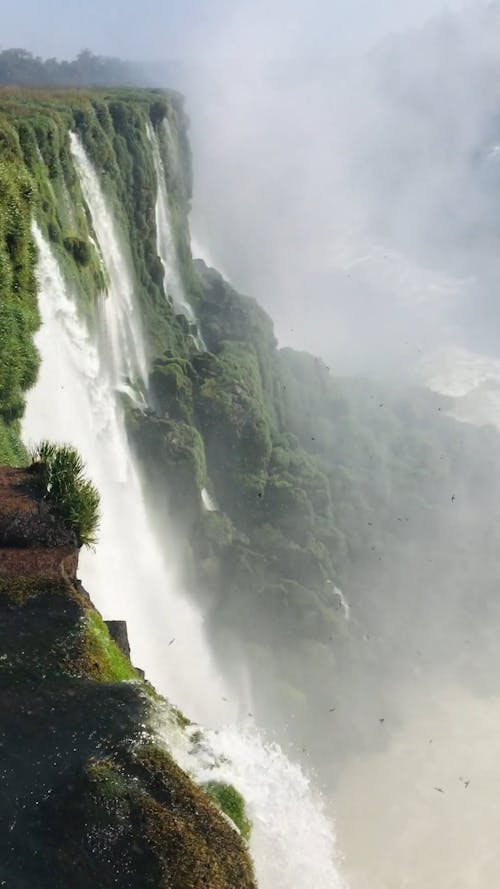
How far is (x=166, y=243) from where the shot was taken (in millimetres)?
50844

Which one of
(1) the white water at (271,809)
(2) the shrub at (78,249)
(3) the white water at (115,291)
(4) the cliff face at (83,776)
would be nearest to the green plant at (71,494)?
(4) the cliff face at (83,776)

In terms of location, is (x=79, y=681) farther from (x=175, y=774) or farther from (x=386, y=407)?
(x=386, y=407)

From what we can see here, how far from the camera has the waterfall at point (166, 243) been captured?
49.2 meters

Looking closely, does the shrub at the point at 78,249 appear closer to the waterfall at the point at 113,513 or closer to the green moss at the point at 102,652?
the waterfall at the point at 113,513

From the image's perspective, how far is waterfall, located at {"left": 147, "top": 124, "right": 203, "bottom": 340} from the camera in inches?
1937

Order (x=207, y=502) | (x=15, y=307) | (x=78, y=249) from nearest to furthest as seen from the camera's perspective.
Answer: (x=15, y=307) < (x=78, y=249) < (x=207, y=502)

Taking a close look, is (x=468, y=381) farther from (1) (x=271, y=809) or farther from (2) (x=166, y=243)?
(1) (x=271, y=809)

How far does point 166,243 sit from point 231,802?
1841 inches

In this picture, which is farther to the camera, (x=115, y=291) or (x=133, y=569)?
(x=115, y=291)

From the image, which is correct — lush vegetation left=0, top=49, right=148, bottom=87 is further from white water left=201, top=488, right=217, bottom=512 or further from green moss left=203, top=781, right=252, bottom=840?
green moss left=203, top=781, right=252, bottom=840

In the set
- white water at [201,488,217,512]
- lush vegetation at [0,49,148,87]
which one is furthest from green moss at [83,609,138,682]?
lush vegetation at [0,49,148,87]

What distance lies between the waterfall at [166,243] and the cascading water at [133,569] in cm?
1232

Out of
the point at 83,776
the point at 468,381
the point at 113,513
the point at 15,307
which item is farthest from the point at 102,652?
the point at 468,381

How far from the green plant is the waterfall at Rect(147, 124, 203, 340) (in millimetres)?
37949
